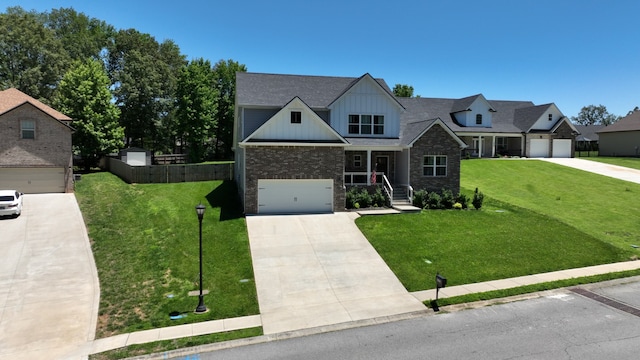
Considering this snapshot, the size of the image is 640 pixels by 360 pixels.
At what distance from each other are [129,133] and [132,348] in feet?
155

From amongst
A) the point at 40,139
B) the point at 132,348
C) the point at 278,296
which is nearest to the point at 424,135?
the point at 278,296

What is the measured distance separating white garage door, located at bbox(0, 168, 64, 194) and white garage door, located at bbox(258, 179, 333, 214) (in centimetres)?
1776

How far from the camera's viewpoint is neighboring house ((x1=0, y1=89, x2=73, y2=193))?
27.1 metres

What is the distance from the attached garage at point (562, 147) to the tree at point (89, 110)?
4948 centimetres

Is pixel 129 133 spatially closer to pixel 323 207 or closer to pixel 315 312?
pixel 323 207

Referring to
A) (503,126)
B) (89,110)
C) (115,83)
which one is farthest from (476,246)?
(115,83)

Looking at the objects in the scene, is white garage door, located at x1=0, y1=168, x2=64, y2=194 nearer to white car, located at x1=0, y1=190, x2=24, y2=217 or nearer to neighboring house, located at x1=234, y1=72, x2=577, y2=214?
white car, located at x1=0, y1=190, x2=24, y2=217

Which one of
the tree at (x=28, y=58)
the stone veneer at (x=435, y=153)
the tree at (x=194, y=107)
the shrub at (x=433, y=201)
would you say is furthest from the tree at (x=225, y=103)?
the shrub at (x=433, y=201)

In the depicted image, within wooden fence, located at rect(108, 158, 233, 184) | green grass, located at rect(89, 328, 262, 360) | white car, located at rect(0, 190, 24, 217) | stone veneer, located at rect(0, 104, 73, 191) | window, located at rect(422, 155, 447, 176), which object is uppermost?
stone veneer, located at rect(0, 104, 73, 191)

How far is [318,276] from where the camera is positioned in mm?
15484

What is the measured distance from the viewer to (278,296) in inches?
551

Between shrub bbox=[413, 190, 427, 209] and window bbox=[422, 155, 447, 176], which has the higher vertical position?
window bbox=[422, 155, 447, 176]

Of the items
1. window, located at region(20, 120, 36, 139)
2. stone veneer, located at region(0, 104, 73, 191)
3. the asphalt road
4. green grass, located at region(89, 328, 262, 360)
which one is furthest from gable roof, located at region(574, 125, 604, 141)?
window, located at region(20, 120, 36, 139)

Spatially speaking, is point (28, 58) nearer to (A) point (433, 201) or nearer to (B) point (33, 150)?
(B) point (33, 150)
